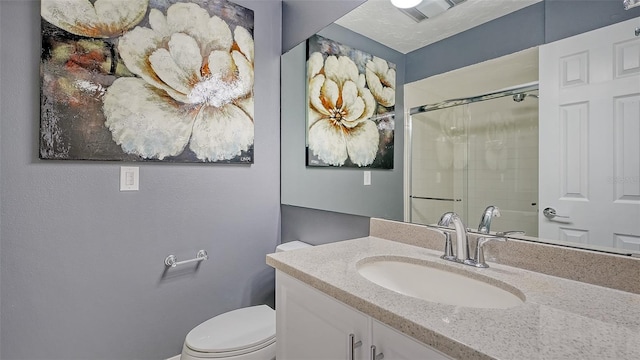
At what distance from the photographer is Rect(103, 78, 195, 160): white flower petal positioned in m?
1.38

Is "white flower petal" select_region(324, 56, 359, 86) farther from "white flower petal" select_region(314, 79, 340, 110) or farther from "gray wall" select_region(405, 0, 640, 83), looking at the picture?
"gray wall" select_region(405, 0, 640, 83)

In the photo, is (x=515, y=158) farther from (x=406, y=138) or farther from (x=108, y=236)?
(x=108, y=236)

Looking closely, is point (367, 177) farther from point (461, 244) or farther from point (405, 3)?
point (405, 3)

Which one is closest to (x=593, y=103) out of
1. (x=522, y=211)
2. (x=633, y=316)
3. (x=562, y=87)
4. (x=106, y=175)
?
(x=562, y=87)

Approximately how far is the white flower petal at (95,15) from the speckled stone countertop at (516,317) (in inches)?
55.4

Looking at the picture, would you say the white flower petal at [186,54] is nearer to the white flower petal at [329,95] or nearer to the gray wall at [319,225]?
the white flower petal at [329,95]

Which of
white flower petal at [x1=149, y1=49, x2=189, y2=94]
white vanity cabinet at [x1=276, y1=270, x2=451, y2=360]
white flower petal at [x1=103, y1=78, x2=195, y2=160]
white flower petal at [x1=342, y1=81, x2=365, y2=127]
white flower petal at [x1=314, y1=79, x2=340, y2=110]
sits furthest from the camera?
white flower petal at [x1=314, y1=79, x2=340, y2=110]

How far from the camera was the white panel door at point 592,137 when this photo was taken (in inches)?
29.7

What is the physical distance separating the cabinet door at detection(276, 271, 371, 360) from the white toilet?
252 mm

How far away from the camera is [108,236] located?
1397 mm

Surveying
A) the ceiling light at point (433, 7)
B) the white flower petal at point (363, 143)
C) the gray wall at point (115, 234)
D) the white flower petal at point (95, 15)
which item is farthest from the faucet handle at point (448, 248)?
the white flower petal at point (95, 15)

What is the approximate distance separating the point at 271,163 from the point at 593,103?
157cm

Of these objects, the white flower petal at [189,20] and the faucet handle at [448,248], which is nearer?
the faucet handle at [448,248]

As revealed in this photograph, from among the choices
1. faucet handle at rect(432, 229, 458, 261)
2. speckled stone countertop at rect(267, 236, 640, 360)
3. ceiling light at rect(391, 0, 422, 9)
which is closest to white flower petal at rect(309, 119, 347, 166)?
ceiling light at rect(391, 0, 422, 9)
